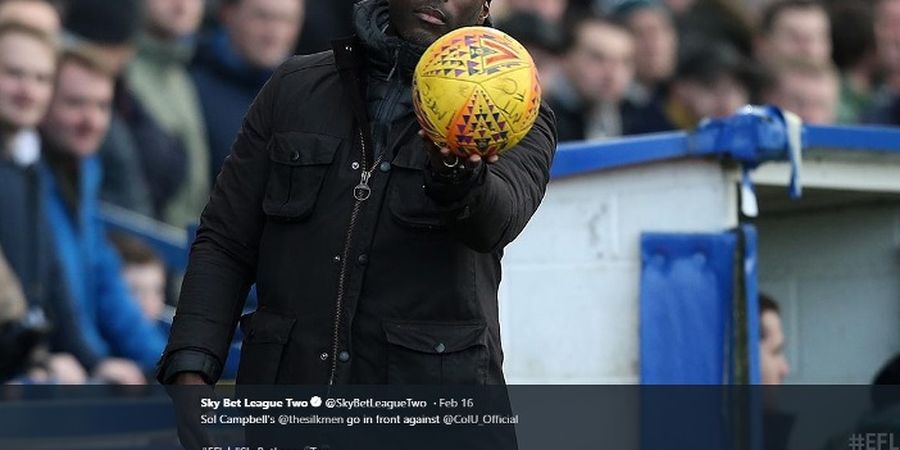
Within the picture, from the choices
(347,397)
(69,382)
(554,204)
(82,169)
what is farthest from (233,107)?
(347,397)

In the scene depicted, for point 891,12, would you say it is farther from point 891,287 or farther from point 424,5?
point 424,5

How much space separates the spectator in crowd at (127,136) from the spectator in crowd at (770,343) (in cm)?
285

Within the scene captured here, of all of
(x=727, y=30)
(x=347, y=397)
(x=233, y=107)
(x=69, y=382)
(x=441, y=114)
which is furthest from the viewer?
(x=727, y=30)

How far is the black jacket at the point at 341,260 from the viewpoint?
4711mm

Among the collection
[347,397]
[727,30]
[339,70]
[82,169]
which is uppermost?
[727,30]

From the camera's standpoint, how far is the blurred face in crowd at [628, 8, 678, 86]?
1238 centimetres

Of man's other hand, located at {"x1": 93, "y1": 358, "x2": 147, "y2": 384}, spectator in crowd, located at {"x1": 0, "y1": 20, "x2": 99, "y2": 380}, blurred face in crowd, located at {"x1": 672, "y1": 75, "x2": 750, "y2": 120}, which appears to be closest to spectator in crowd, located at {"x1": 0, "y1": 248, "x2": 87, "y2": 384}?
spectator in crowd, located at {"x1": 0, "y1": 20, "x2": 99, "y2": 380}

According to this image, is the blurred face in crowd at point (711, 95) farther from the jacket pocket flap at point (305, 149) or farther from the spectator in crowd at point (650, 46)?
the jacket pocket flap at point (305, 149)

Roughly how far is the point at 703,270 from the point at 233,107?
10.4 ft

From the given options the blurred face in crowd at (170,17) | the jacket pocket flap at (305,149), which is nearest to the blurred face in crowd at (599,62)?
the blurred face in crowd at (170,17)

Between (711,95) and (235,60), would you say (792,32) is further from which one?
(235,60)

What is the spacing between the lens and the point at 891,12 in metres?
13.7

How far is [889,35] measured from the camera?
13.7 meters

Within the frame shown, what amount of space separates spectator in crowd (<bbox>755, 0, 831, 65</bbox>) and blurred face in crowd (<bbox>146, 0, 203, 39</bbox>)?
15.2 ft
